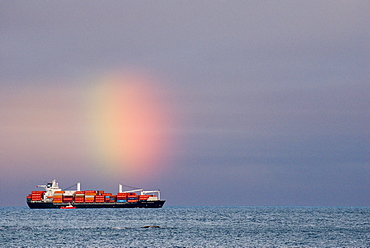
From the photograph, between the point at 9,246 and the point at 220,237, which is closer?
the point at 9,246

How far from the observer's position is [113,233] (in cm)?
8194

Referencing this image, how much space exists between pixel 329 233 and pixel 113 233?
36011 mm

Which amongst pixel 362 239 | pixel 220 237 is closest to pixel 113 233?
pixel 220 237

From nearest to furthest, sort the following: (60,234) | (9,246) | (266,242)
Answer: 1. (9,246)
2. (266,242)
3. (60,234)

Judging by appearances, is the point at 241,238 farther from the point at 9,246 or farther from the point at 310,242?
the point at 9,246

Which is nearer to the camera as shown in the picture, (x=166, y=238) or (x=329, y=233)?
(x=166, y=238)

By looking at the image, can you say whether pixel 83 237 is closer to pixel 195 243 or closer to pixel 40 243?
pixel 40 243

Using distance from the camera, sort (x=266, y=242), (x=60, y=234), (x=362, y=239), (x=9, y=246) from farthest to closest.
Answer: (x=60, y=234) < (x=362, y=239) < (x=266, y=242) < (x=9, y=246)

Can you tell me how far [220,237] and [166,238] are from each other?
862 cm

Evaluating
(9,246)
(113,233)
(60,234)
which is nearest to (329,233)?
(113,233)

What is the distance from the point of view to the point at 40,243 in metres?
67.9

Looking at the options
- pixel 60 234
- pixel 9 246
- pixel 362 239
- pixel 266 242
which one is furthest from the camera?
pixel 60 234

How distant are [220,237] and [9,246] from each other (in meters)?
30.5

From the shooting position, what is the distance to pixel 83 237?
247ft
